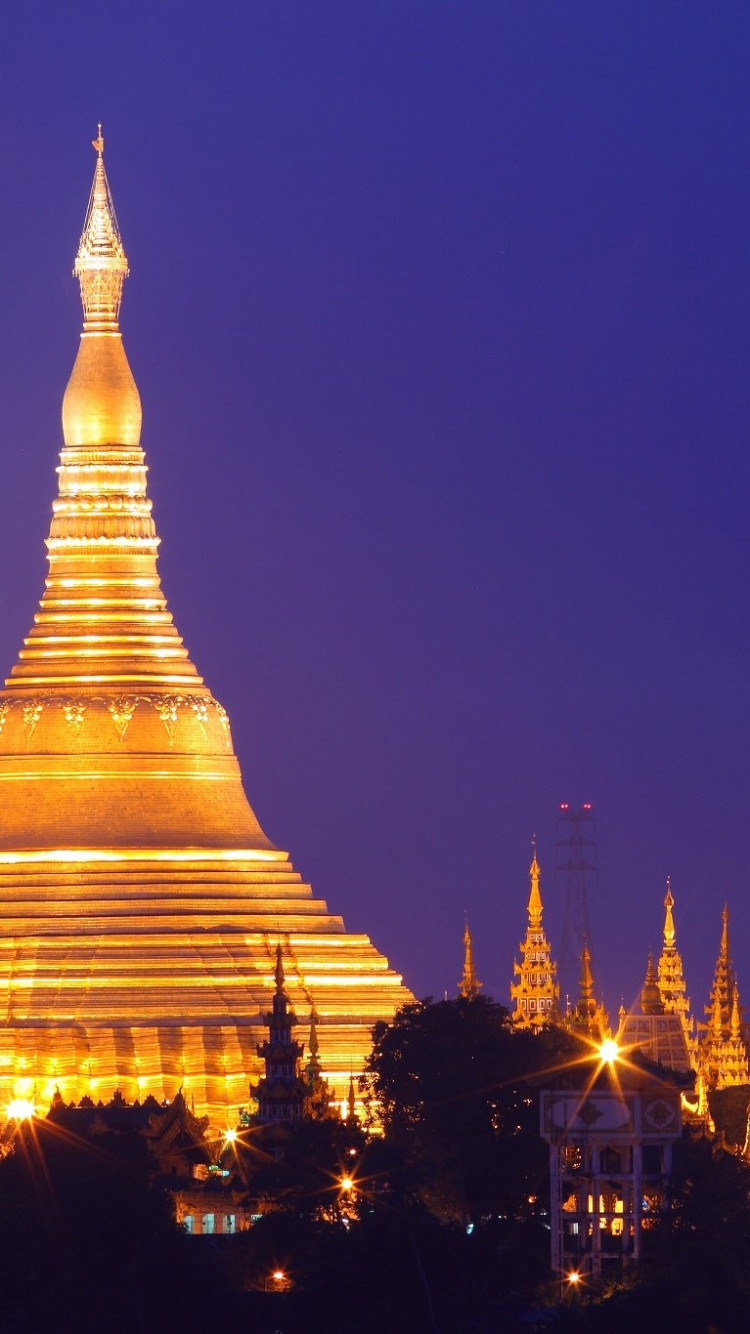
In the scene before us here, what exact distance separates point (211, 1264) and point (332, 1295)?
2978mm

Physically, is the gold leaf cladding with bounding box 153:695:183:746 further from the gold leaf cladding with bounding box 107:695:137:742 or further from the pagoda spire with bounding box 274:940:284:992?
the pagoda spire with bounding box 274:940:284:992

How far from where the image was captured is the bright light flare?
340 feet

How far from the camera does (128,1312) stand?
85062 mm

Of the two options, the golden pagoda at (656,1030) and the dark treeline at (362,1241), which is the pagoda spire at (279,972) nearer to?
the dark treeline at (362,1241)

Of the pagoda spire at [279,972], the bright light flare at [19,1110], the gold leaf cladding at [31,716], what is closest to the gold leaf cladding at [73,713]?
the gold leaf cladding at [31,716]

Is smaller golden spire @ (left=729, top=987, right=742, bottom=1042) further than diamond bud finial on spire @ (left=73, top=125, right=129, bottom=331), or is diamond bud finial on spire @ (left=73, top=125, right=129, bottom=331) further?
smaller golden spire @ (left=729, top=987, right=742, bottom=1042)

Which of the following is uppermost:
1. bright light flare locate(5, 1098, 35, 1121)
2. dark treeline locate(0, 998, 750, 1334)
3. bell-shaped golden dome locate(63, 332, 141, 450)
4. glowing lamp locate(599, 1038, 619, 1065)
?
bell-shaped golden dome locate(63, 332, 141, 450)

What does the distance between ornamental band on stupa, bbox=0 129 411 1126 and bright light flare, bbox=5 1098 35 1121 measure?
7.09 feet

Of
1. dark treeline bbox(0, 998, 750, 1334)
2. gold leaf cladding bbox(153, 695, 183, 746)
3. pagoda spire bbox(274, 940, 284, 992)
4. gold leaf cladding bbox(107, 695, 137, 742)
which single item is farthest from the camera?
gold leaf cladding bbox(153, 695, 183, 746)

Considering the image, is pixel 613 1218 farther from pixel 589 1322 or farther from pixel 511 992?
pixel 511 992

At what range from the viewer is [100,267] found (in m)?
119

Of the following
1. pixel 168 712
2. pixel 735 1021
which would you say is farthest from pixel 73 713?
pixel 735 1021

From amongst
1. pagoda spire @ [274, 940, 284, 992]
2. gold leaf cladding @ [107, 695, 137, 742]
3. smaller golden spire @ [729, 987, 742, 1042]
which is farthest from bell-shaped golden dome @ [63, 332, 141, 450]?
smaller golden spire @ [729, 987, 742, 1042]

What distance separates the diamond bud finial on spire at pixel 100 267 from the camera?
11900cm
